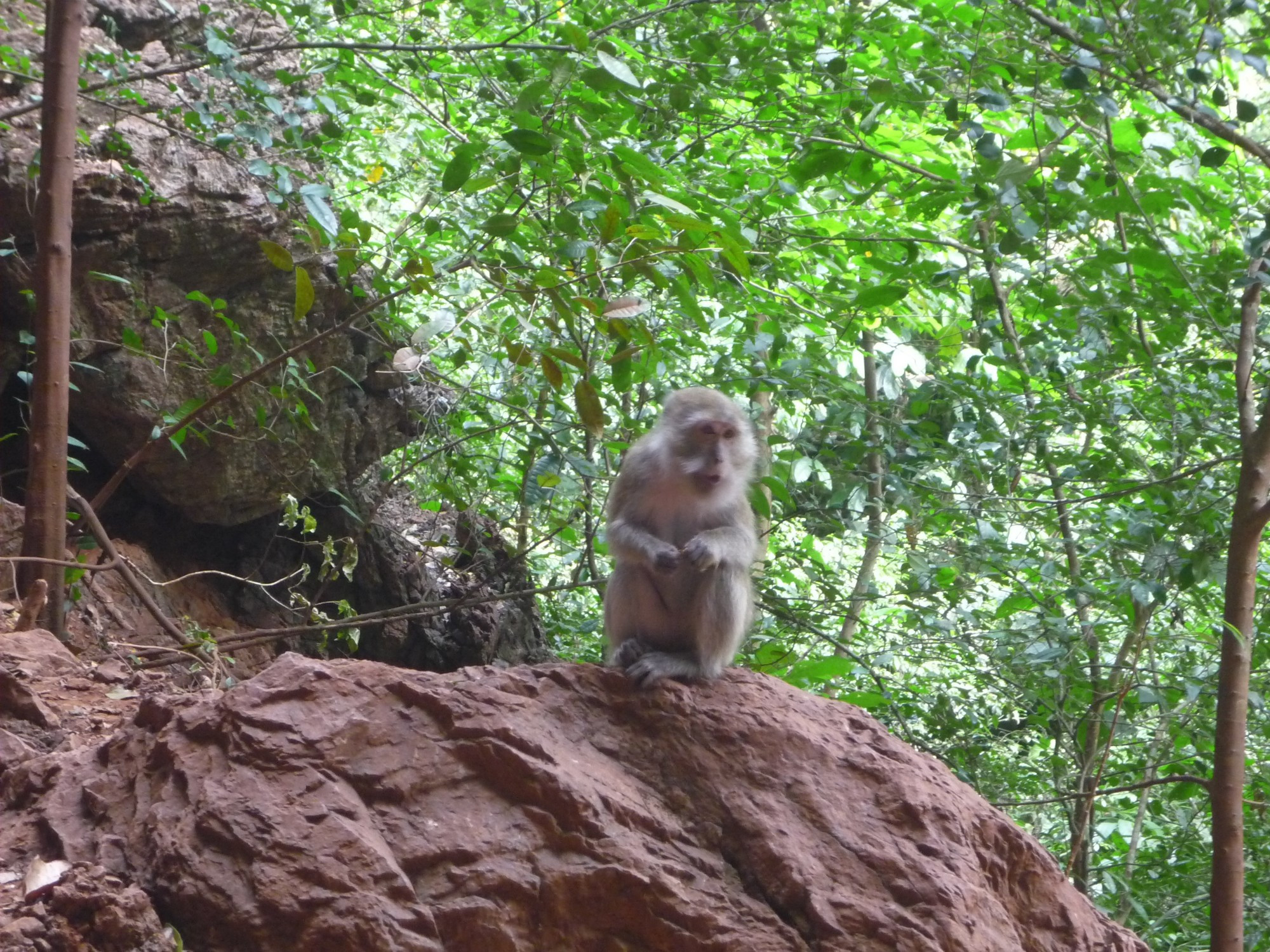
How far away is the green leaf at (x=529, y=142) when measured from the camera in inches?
165

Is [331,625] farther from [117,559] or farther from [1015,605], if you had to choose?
[1015,605]

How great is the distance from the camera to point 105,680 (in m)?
4.13

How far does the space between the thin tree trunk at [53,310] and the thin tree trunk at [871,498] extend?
13.6ft

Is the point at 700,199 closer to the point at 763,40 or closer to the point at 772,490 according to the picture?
the point at 763,40

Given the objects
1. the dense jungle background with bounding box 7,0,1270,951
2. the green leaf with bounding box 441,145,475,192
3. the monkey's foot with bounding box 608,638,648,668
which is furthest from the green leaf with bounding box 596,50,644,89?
the monkey's foot with bounding box 608,638,648,668

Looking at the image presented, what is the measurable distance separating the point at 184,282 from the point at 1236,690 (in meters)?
5.58

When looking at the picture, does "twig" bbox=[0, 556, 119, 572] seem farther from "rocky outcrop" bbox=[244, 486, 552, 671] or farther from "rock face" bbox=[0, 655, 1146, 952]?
"rocky outcrop" bbox=[244, 486, 552, 671]

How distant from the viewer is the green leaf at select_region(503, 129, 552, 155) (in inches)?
165

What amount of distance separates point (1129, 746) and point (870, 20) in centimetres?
458

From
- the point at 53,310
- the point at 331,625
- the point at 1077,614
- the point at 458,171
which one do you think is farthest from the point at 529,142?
the point at 1077,614

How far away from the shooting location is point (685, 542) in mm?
5074

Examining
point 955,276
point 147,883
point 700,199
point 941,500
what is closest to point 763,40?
point 700,199

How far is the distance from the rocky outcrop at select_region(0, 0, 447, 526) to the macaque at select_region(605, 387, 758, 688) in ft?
5.66

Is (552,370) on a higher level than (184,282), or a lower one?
lower
